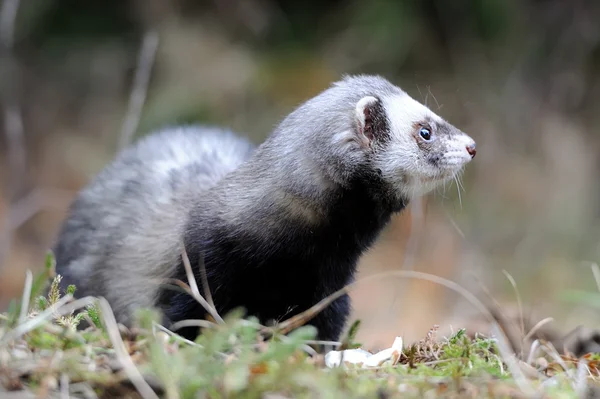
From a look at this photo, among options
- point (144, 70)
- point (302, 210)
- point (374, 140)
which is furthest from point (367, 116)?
point (144, 70)

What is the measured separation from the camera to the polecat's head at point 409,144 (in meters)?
3.37

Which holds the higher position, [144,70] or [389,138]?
[144,70]

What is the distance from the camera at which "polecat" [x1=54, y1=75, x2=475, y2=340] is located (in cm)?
323

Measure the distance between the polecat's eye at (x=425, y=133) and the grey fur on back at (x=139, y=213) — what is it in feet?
3.79

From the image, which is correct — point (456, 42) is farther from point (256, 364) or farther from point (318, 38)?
point (256, 364)

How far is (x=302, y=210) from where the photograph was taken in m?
3.23

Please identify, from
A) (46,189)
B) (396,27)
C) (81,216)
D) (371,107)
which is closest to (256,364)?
(371,107)

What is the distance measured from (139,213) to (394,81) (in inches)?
176

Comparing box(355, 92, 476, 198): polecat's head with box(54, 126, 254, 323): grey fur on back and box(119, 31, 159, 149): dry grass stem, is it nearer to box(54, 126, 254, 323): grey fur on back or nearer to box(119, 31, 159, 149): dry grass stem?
box(54, 126, 254, 323): grey fur on back

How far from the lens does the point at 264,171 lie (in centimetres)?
340

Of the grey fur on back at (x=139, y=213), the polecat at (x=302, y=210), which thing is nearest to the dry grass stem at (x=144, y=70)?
the grey fur on back at (x=139, y=213)

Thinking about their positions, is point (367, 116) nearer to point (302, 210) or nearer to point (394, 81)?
point (302, 210)

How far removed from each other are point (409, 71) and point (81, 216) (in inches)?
188

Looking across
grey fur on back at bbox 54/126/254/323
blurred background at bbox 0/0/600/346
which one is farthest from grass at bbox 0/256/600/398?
blurred background at bbox 0/0/600/346
